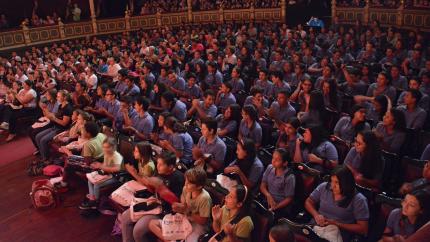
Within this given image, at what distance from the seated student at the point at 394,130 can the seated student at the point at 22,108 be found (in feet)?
22.0

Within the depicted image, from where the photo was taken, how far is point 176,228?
3.70 metres

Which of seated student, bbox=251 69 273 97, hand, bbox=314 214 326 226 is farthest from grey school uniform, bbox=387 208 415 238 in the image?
seated student, bbox=251 69 273 97

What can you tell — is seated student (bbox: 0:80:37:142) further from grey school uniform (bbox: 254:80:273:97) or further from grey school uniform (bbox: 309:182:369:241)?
grey school uniform (bbox: 309:182:369:241)

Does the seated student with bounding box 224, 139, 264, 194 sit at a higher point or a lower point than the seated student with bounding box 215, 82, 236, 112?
lower

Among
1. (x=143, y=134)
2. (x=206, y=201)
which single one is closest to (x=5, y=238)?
(x=143, y=134)

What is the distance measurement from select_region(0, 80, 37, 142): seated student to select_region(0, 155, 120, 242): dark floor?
2528 mm

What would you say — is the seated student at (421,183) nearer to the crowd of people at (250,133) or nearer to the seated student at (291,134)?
the crowd of people at (250,133)

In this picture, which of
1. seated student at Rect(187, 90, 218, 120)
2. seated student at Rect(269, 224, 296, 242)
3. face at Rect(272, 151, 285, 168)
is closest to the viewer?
seated student at Rect(269, 224, 296, 242)

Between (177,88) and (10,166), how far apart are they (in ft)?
10.8

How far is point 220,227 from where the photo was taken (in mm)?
3516

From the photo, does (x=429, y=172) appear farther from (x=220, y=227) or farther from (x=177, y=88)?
→ (x=177, y=88)

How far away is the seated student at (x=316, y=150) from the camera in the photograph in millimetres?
4289

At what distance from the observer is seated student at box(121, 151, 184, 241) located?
393 cm

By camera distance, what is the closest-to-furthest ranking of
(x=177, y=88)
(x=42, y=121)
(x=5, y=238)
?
(x=5, y=238)
(x=42, y=121)
(x=177, y=88)
